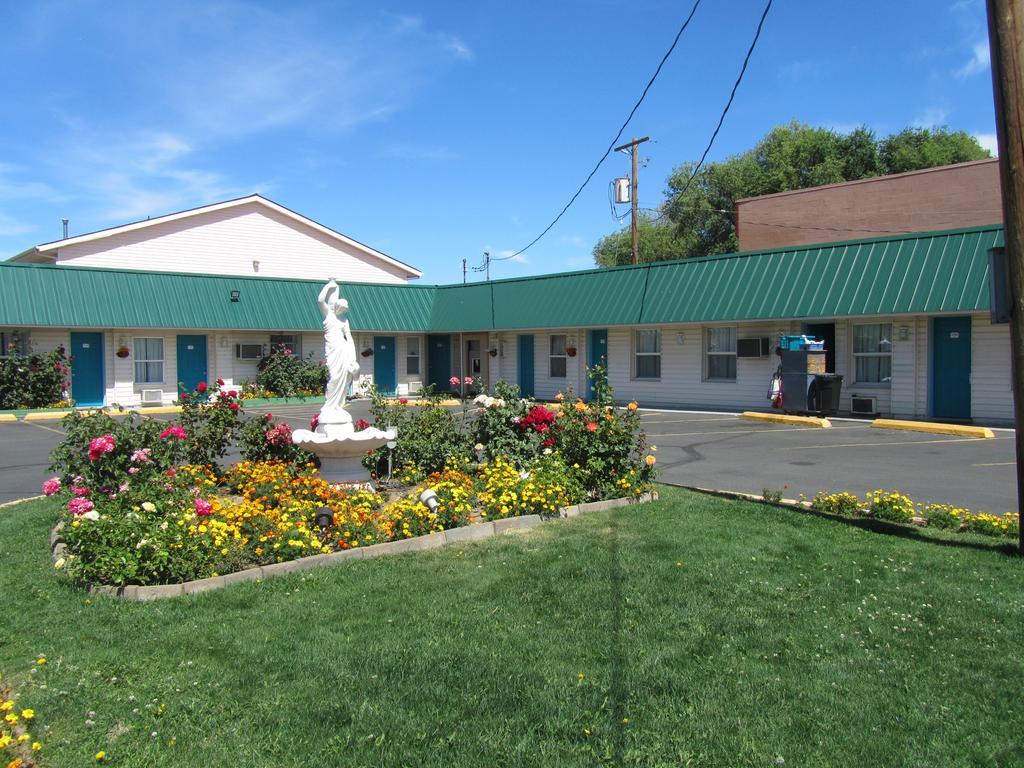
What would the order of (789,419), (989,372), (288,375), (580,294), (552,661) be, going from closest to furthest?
Result: 1. (552,661)
2. (989,372)
3. (789,419)
4. (580,294)
5. (288,375)

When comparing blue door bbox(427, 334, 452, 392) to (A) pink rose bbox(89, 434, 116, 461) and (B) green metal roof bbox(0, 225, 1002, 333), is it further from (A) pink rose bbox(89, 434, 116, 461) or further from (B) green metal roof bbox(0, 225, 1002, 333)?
(A) pink rose bbox(89, 434, 116, 461)

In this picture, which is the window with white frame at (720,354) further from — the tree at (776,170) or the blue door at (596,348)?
the tree at (776,170)

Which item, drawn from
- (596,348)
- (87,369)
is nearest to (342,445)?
(596,348)

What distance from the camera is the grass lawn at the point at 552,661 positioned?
148 inches

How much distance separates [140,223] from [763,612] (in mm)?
28508

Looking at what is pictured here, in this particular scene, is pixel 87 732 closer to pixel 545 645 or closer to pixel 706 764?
pixel 545 645

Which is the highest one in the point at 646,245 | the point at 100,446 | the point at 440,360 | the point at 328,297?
the point at 646,245

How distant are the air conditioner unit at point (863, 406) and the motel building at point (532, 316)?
0.04 m

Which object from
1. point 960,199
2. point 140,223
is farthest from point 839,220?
point 140,223

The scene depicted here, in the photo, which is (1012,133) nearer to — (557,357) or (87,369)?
(557,357)

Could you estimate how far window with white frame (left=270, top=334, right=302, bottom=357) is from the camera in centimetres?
2733

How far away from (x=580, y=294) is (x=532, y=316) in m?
1.97

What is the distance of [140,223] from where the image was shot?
2864 cm

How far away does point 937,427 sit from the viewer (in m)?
16.5
